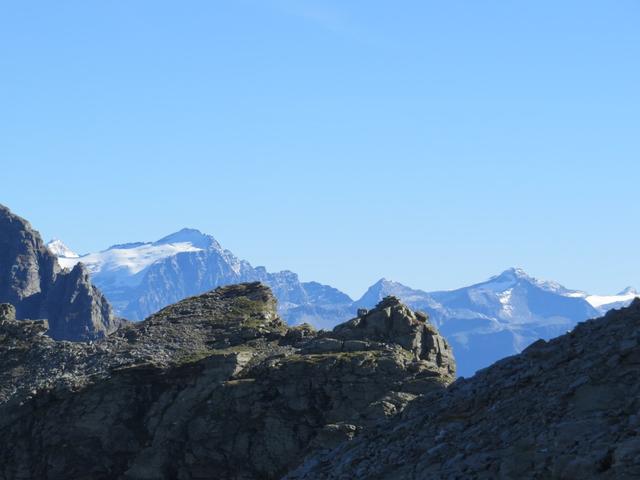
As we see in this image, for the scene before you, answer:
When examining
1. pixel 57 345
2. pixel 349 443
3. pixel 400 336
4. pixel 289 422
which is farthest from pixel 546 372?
pixel 57 345

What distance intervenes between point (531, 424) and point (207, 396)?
2107 inches

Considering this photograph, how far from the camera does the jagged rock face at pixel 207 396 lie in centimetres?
9125

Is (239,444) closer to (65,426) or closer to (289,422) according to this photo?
(289,422)

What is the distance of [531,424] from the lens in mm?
47125

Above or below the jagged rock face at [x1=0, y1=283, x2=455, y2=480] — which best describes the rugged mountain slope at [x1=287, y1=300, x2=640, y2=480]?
below

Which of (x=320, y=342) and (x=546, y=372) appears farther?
(x=320, y=342)

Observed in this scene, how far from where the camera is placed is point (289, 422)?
301 feet

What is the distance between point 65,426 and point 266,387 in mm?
18078

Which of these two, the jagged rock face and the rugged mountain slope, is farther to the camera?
the jagged rock face

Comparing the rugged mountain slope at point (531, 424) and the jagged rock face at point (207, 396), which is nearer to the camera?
the rugged mountain slope at point (531, 424)

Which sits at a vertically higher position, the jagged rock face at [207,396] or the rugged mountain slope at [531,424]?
the jagged rock face at [207,396]

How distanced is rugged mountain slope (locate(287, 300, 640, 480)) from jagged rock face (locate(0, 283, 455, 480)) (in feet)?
88.9

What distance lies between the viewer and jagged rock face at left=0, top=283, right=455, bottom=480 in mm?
91250

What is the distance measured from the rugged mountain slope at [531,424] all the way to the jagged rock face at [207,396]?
2709 cm
